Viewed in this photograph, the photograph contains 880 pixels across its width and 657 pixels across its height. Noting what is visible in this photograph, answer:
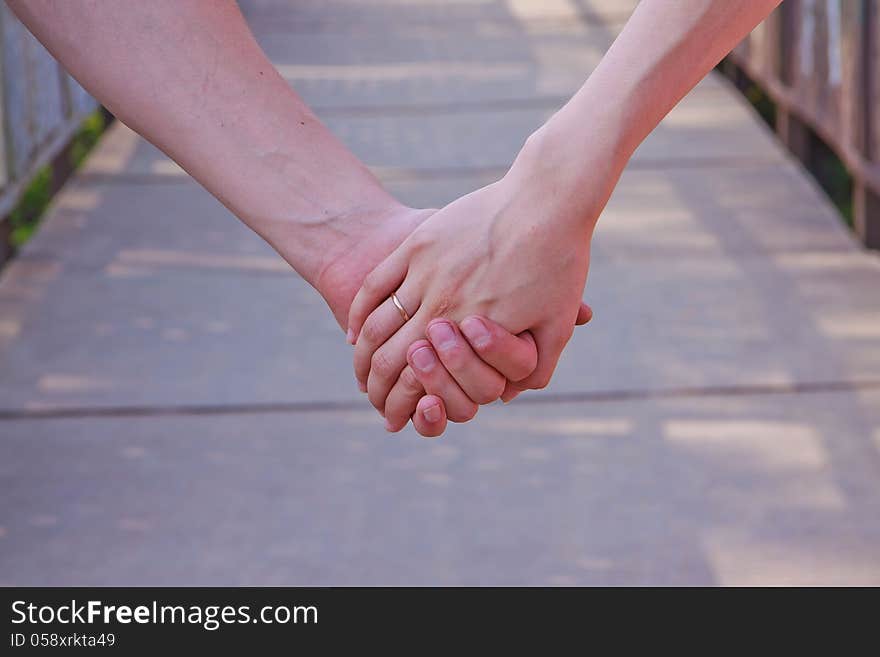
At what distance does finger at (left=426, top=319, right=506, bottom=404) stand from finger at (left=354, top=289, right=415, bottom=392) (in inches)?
2.6

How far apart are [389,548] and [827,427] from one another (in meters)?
1.17

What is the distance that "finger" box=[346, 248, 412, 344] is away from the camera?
2164 millimetres

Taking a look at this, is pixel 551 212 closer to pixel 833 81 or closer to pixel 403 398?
pixel 403 398

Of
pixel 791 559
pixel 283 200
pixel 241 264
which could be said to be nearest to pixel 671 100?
pixel 283 200

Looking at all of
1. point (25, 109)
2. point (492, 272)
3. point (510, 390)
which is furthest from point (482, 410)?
point (25, 109)

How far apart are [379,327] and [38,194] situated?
4032mm

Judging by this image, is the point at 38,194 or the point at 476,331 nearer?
the point at 476,331

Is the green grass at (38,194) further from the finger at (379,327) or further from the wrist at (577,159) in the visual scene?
the wrist at (577,159)

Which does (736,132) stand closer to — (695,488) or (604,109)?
(695,488)

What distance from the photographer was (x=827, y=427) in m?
3.53

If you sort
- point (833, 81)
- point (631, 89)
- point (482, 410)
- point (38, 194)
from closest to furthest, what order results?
point (631, 89) < point (482, 410) < point (833, 81) < point (38, 194)

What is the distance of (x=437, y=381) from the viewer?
2.17 meters

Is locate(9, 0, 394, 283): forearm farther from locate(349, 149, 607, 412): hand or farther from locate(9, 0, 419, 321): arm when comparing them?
locate(349, 149, 607, 412): hand

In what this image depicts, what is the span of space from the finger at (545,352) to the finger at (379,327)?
0.20 m
